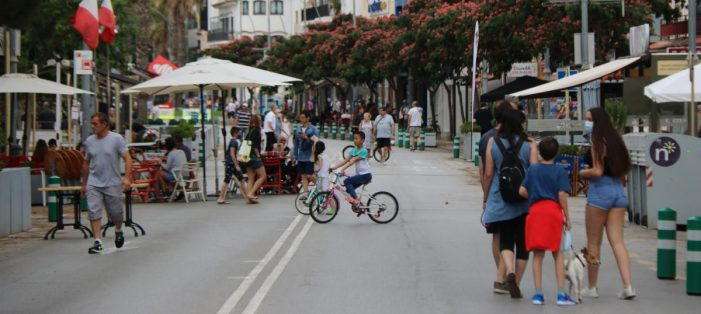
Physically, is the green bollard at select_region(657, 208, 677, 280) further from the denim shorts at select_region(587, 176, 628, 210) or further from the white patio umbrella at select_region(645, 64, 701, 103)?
the white patio umbrella at select_region(645, 64, 701, 103)

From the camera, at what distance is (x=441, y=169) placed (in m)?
32.0

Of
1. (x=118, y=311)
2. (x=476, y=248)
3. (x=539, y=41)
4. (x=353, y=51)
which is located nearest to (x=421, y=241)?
(x=476, y=248)

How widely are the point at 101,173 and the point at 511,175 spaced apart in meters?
6.21

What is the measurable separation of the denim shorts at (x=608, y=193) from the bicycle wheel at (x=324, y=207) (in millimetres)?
7994

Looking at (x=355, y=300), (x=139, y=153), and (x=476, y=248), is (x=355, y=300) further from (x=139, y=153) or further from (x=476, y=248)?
(x=139, y=153)

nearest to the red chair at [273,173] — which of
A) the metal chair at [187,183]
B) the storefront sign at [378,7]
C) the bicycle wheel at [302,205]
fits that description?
the metal chair at [187,183]

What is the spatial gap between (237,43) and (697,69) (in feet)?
260

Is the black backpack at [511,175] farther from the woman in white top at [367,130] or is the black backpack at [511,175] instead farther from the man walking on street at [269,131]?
the woman in white top at [367,130]

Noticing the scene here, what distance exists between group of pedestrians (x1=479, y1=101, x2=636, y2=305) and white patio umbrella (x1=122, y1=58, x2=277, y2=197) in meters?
12.4

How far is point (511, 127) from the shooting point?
10.6 meters

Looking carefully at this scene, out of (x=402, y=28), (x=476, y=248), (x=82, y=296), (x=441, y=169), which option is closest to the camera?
(x=82, y=296)

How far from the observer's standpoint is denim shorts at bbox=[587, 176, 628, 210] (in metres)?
10.6

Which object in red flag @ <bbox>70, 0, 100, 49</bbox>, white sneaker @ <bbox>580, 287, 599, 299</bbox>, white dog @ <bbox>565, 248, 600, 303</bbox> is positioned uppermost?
red flag @ <bbox>70, 0, 100, 49</bbox>

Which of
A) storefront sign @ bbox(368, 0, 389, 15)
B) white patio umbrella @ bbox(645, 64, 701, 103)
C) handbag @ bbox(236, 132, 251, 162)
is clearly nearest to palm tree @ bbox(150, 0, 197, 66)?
storefront sign @ bbox(368, 0, 389, 15)
